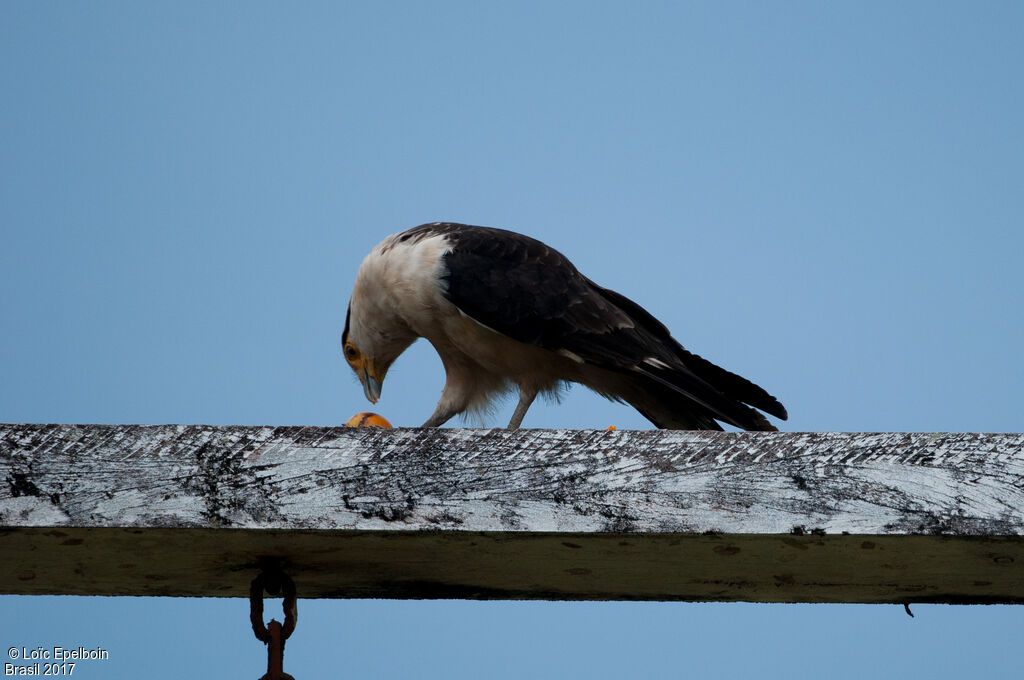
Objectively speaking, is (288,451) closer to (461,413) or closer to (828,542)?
(828,542)

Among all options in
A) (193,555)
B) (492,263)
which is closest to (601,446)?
(193,555)

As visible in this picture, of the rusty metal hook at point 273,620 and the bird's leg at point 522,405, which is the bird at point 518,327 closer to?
the bird's leg at point 522,405

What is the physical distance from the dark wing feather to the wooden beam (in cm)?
158

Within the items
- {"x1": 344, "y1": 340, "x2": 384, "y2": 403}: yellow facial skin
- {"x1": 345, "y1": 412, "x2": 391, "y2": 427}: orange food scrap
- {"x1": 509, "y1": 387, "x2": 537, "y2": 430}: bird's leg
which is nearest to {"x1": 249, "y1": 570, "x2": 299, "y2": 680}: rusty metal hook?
{"x1": 345, "y1": 412, "x2": 391, "y2": 427}: orange food scrap

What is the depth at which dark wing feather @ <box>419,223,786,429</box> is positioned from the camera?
Answer: 10.3ft

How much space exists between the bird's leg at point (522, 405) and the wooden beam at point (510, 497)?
1919 mm

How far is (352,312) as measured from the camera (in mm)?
3775

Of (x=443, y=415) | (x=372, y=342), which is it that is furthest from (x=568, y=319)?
(x=372, y=342)

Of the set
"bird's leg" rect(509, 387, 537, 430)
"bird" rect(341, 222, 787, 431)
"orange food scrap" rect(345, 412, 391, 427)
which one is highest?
"bird" rect(341, 222, 787, 431)

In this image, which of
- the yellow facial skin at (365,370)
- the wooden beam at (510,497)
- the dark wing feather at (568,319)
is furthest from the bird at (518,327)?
the wooden beam at (510,497)

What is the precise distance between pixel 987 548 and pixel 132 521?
106cm

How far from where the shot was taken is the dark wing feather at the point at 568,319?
3.15 meters

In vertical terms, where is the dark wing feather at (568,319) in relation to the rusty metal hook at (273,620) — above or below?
above

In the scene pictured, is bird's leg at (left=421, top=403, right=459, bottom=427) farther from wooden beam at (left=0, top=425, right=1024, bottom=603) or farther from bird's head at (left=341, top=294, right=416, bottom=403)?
wooden beam at (left=0, top=425, right=1024, bottom=603)
